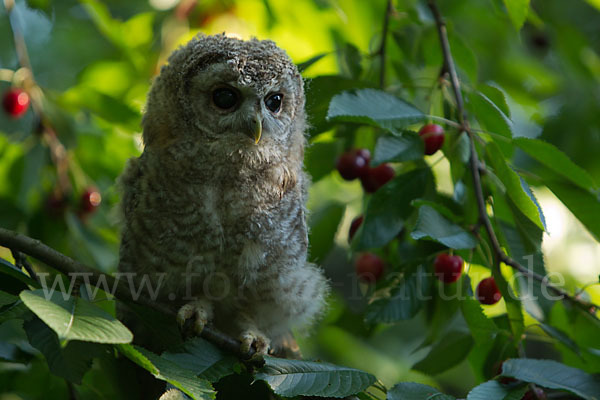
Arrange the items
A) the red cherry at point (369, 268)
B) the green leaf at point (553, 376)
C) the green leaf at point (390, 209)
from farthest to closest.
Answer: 1. the red cherry at point (369, 268)
2. the green leaf at point (390, 209)
3. the green leaf at point (553, 376)

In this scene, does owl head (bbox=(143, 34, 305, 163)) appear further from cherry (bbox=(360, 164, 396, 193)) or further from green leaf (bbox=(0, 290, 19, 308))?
green leaf (bbox=(0, 290, 19, 308))

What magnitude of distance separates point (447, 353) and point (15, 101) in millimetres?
1960

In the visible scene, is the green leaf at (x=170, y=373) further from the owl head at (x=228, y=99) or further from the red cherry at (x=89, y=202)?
the red cherry at (x=89, y=202)

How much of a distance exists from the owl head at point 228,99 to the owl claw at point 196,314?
1.59 ft

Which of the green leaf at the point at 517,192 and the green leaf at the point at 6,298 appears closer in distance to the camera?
the green leaf at the point at 6,298

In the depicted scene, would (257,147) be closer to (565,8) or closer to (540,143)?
(540,143)

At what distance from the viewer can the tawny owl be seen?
6.64ft

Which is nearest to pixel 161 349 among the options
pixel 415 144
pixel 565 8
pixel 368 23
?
pixel 415 144

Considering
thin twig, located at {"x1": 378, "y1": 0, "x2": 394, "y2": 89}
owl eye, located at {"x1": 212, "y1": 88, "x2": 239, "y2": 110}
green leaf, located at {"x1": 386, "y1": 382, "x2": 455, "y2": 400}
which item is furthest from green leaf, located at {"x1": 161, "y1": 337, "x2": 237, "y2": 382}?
thin twig, located at {"x1": 378, "y1": 0, "x2": 394, "y2": 89}

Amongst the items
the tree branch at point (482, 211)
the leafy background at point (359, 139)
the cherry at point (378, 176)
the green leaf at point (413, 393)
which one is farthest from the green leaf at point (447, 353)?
the cherry at point (378, 176)

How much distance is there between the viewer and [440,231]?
5.75 ft

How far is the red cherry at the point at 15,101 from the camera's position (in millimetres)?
2697

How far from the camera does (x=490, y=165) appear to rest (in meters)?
2.04

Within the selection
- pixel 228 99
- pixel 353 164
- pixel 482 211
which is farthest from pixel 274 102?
pixel 482 211
